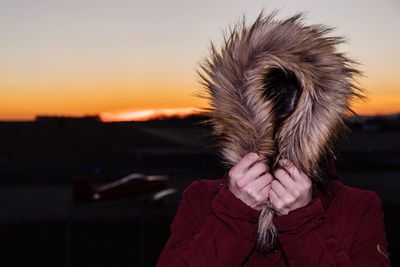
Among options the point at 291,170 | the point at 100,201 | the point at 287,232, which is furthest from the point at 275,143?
the point at 100,201

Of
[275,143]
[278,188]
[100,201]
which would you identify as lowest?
[100,201]

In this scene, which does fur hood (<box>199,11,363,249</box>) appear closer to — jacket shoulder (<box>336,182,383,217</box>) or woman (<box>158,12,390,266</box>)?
woman (<box>158,12,390,266</box>)

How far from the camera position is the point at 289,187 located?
62.9 inches

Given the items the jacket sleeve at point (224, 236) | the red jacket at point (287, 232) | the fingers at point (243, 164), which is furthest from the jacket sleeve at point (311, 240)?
the fingers at point (243, 164)

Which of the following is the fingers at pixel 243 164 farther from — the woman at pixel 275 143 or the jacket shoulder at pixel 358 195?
the jacket shoulder at pixel 358 195

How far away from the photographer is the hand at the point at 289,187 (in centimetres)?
160

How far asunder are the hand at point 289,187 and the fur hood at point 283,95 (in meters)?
0.05

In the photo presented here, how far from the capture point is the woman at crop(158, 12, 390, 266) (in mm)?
1665

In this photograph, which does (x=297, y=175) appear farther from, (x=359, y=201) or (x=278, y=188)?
(x=359, y=201)

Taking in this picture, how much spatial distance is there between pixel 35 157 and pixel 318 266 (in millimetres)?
56393

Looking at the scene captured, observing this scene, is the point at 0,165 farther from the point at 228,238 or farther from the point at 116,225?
the point at 228,238

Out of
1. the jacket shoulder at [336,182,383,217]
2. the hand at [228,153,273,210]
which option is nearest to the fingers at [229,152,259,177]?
the hand at [228,153,273,210]

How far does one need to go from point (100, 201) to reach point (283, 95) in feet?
75.2

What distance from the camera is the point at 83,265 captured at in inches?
584
